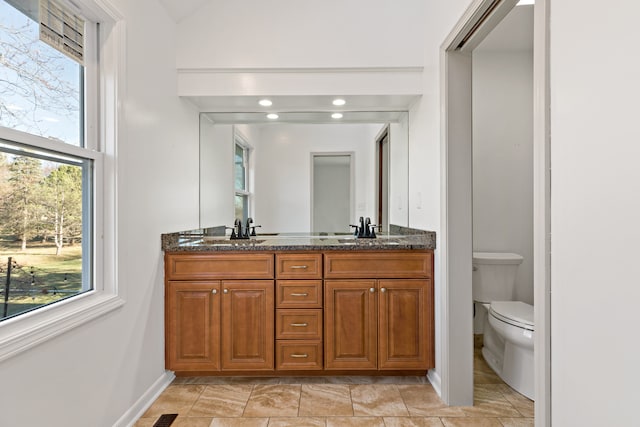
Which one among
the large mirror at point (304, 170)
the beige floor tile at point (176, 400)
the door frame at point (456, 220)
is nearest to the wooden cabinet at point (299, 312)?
the beige floor tile at point (176, 400)

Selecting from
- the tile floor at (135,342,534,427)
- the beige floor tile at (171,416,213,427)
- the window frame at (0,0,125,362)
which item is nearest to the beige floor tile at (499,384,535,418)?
the tile floor at (135,342,534,427)

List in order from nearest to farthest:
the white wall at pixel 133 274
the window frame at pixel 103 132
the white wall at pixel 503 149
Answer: the white wall at pixel 133 274
the window frame at pixel 103 132
the white wall at pixel 503 149

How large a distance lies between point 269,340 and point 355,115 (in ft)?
5.72

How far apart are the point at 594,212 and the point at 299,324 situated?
1.68 m

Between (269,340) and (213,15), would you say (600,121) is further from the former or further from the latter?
(213,15)

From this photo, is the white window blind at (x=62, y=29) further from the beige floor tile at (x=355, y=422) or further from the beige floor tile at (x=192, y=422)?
the beige floor tile at (x=355, y=422)

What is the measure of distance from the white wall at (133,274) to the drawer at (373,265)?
106cm

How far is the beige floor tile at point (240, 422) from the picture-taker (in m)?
1.80

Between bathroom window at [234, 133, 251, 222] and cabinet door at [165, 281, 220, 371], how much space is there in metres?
0.72

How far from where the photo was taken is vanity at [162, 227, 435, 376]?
7.17 feet

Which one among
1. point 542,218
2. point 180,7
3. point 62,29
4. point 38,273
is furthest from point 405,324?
point 180,7

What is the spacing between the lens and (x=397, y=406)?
196 centimetres

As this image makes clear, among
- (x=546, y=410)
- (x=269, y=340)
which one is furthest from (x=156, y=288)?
(x=546, y=410)

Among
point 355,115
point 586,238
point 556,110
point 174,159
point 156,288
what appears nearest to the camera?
point 586,238
